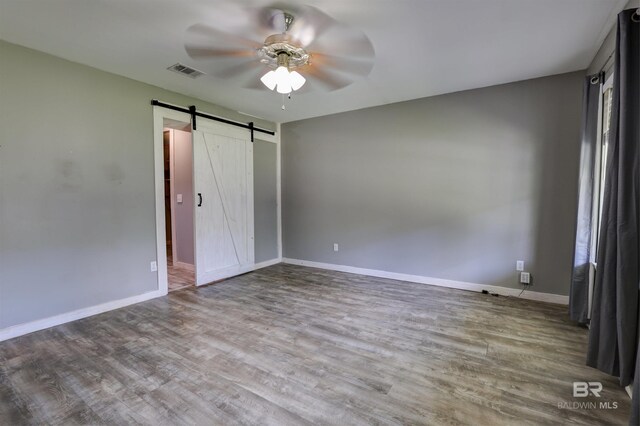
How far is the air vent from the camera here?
2877mm

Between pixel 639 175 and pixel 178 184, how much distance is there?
17.4 feet

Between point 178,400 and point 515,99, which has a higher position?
point 515,99

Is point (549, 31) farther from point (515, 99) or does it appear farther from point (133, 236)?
point (133, 236)

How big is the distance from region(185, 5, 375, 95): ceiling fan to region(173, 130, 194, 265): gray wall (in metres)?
2.23

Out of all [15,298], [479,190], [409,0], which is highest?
[409,0]

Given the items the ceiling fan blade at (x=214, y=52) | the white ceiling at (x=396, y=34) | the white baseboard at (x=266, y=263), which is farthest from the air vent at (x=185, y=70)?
the white baseboard at (x=266, y=263)

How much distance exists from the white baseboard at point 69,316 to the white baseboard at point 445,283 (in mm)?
2410

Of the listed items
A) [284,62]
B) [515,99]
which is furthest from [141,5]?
[515,99]

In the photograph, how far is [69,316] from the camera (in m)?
2.81

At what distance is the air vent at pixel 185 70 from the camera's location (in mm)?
2877

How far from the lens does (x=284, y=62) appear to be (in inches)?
94.3

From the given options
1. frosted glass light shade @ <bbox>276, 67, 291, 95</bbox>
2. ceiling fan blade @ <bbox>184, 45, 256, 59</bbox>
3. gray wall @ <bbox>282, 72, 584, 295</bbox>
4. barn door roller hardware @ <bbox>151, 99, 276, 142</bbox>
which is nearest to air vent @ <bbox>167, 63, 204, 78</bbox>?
ceiling fan blade @ <bbox>184, 45, 256, 59</bbox>

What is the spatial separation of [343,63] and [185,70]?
1.59 m

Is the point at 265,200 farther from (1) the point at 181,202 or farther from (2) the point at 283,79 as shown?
(2) the point at 283,79
